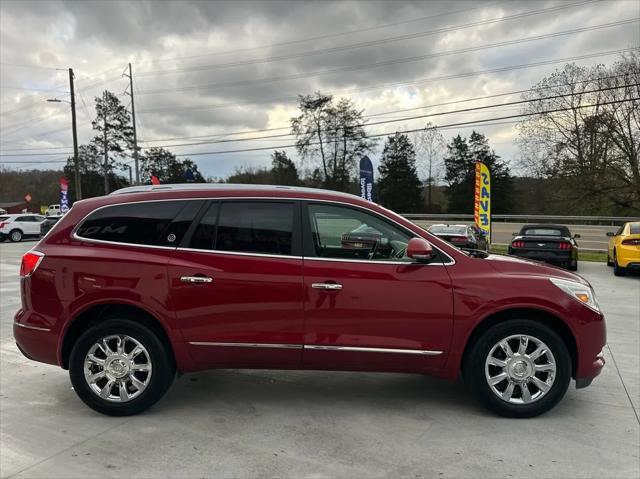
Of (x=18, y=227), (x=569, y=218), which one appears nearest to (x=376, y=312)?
(x=569, y=218)

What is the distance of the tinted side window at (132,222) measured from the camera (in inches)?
150

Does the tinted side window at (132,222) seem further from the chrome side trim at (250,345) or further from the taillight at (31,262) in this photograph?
the chrome side trim at (250,345)

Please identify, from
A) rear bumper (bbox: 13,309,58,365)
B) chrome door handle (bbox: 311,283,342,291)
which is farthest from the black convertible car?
rear bumper (bbox: 13,309,58,365)

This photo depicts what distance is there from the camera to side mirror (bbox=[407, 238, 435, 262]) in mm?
3576

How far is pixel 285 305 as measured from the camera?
11.9 ft

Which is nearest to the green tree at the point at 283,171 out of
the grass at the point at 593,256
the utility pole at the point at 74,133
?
the utility pole at the point at 74,133

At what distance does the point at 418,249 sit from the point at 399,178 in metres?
60.5

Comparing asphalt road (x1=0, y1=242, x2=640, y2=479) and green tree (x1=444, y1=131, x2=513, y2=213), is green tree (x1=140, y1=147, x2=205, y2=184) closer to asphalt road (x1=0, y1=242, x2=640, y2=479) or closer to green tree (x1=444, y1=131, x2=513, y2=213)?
green tree (x1=444, y1=131, x2=513, y2=213)

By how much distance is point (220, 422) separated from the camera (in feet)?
12.1

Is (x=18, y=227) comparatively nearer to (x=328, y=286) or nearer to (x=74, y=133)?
(x=74, y=133)

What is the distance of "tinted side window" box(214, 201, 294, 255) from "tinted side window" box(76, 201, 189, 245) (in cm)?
39

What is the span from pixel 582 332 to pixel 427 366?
3.98 ft

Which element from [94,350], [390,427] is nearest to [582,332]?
[390,427]

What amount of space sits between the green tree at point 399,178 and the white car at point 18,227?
41.1m
